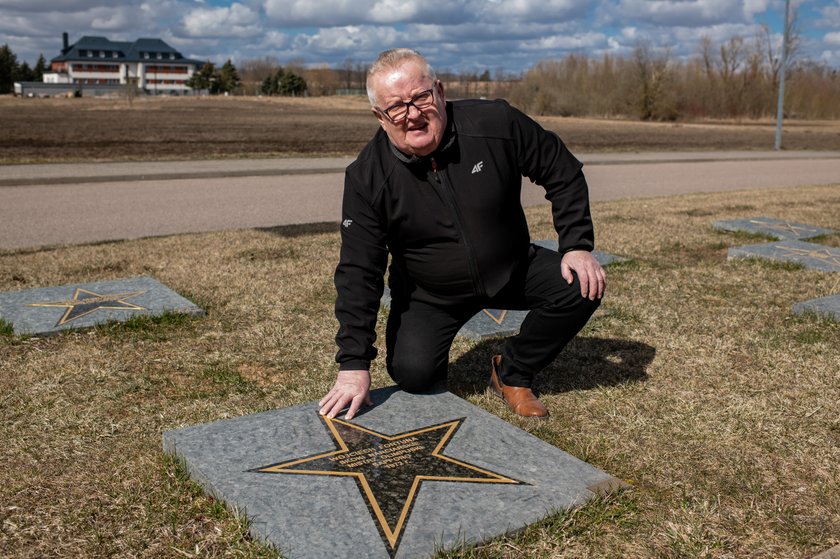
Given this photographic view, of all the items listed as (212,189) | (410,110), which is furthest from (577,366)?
(212,189)

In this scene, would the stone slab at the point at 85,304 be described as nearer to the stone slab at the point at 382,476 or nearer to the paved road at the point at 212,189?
the stone slab at the point at 382,476

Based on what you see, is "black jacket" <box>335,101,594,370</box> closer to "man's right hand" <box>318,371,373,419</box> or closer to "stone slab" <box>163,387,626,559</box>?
"man's right hand" <box>318,371,373,419</box>

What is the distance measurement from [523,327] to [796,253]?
4.52m

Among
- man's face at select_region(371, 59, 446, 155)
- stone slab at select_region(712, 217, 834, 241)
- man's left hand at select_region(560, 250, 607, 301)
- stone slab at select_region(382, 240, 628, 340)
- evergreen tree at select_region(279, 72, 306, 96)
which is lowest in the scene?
stone slab at select_region(382, 240, 628, 340)

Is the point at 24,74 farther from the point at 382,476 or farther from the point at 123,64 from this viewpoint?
the point at 382,476

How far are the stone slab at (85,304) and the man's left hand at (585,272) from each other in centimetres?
277

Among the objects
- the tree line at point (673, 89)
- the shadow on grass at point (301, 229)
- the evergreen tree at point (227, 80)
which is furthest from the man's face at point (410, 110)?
the evergreen tree at point (227, 80)

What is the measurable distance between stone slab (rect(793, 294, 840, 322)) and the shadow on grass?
4.97 meters

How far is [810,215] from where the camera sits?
1105 cm

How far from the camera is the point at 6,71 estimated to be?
10212 centimetres

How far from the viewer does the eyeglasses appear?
339 cm

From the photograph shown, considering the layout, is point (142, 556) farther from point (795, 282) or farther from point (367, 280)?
point (795, 282)

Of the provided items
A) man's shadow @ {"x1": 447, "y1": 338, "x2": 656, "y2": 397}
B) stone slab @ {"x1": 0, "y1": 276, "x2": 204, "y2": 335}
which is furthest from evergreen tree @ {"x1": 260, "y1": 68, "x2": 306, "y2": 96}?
man's shadow @ {"x1": 447, "y1": 338, "x2": 656, "y2": 397}

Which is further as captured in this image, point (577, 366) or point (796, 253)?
point (796, 253)
